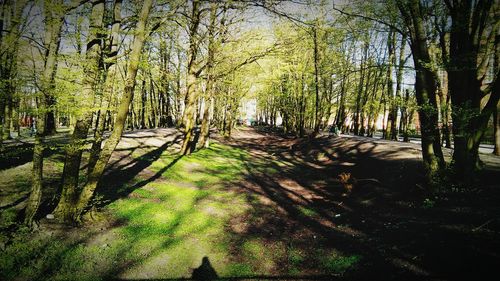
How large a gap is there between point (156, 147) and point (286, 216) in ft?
41.9

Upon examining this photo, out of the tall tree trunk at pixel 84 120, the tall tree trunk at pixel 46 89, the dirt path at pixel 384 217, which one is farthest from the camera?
the tall tree trunk at pixel 84 120

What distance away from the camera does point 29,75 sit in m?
7.27

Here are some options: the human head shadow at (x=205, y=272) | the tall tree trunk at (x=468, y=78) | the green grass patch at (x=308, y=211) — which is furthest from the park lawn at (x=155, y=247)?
the tall tree trunk at (x=468, y=78)

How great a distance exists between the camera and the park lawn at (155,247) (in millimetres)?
6922

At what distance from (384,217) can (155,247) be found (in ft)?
25.5

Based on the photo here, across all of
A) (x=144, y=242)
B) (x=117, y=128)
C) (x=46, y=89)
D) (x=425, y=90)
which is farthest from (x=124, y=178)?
(x=425, y=90)

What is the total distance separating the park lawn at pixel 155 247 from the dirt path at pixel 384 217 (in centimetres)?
69

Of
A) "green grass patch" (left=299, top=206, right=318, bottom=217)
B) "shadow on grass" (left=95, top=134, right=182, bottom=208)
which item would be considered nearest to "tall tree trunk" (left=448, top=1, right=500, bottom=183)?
"green grass patch" (left=299, top=206, right=318, bottom=217)

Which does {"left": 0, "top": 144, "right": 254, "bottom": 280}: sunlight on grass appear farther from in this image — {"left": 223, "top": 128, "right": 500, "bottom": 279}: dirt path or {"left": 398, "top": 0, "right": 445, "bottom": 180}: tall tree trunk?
{"left": 398, "top": 0, "right": 445, "bottom": 180}: tall tree trunk

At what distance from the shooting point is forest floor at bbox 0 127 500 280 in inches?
268

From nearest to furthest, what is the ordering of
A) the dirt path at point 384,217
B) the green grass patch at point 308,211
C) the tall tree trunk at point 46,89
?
the dirt path at point 384,217 → the tall tree trunk at point 46,89 → the green grass patch at point 308,211

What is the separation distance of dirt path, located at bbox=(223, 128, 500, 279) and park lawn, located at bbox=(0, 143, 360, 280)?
2.26ft

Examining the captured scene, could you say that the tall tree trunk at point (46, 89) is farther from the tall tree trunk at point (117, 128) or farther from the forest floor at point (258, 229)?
the tall tree trunk at point (117, 128)

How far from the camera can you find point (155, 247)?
8.32m
